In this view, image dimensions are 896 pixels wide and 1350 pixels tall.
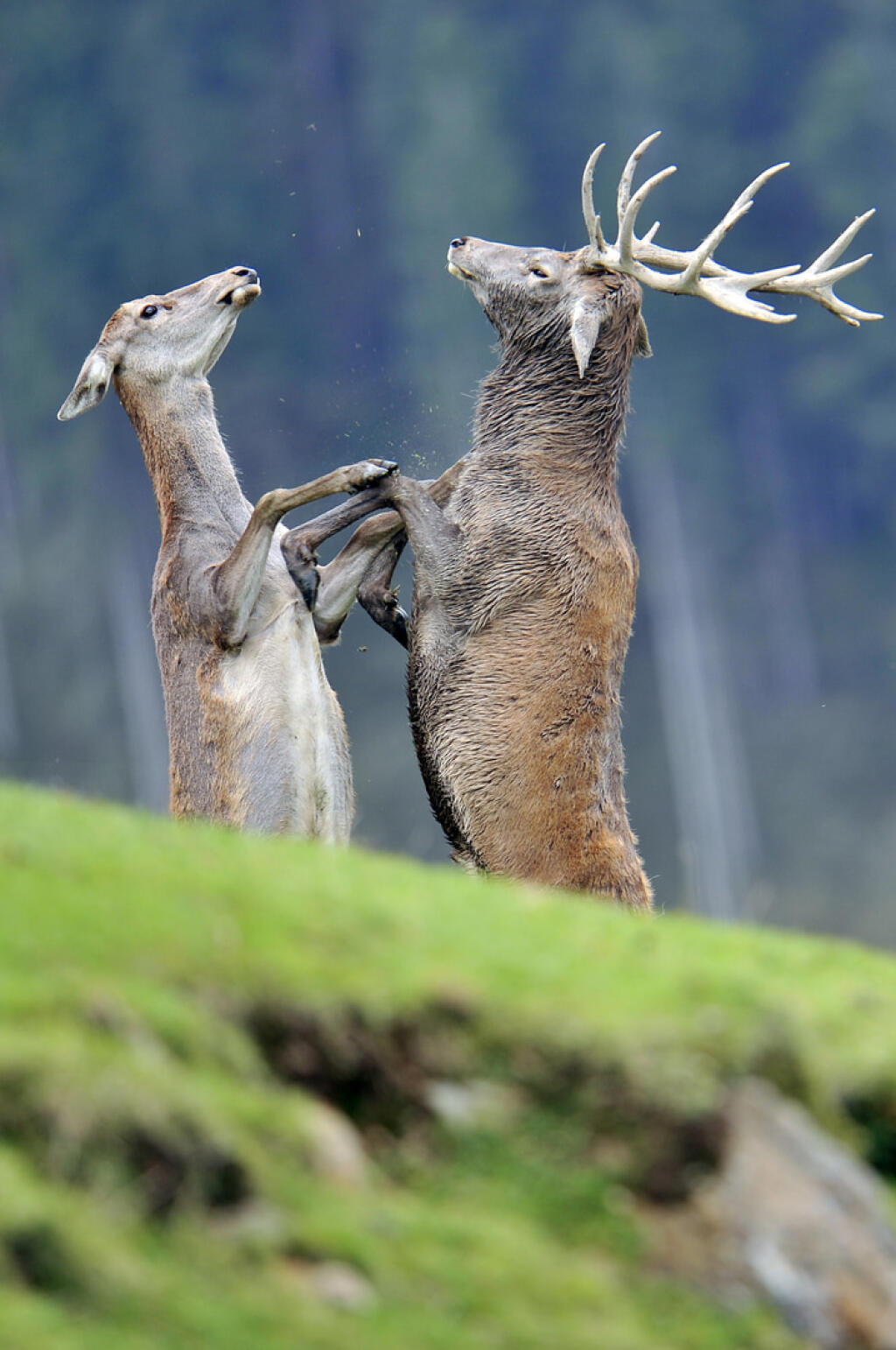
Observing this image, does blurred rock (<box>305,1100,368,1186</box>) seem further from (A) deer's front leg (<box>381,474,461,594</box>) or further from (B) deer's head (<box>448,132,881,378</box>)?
(B) deer's head (<box>448,132,881,378</box>)

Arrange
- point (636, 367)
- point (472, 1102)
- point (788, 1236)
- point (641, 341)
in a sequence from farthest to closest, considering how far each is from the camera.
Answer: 1. point (636, 367)
2. point (641, 341)
3. point (472, 1102)
4. point (788, 1236)

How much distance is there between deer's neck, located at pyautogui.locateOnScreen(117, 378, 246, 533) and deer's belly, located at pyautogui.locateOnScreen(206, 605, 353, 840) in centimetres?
79

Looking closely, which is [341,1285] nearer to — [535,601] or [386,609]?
[535,601]

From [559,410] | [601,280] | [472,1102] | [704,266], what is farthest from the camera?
[704,266]

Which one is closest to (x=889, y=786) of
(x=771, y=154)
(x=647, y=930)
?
(x=771, y=154)

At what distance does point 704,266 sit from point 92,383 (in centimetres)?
316

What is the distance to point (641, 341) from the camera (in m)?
9.79

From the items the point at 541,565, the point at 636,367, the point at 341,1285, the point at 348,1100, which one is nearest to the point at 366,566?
the point at 541,565

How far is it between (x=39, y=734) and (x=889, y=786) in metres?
11.2

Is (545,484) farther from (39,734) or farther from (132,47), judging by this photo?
(132,47)

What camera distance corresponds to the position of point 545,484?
9.03m

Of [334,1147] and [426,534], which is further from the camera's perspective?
[426,534]

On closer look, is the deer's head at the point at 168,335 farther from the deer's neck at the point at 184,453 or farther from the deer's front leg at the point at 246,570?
the deer's front leg at the point at 246,570

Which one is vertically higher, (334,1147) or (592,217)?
(592,217)
